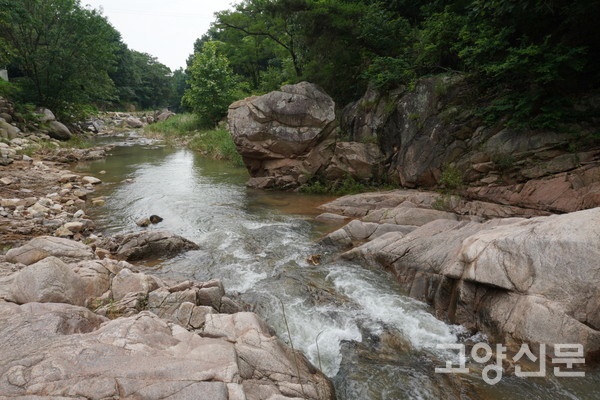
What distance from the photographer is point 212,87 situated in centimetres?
2919

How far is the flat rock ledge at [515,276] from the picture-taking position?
4465 mm

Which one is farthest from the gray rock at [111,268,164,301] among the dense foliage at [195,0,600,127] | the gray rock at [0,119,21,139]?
the gray rock at [0,119,21,139]

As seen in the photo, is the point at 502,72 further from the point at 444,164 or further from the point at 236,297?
the point at 236,297

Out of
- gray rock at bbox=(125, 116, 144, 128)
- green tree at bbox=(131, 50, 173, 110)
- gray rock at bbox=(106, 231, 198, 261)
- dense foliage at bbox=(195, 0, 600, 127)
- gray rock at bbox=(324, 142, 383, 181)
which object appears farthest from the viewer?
green tree at bbox=(131, 50, 173, 110)

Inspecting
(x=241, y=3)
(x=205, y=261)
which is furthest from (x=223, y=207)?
(x=241, y=3)

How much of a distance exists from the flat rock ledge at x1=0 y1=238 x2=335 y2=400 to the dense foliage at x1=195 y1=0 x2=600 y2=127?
9.03 m

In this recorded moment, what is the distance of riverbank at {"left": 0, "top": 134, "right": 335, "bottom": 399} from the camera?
2.90 metres

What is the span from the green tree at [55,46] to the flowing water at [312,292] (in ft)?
61.6

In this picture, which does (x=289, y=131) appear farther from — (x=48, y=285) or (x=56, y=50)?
(x=56, y=50)

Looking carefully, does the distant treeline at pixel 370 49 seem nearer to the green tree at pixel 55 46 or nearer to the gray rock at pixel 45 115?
the green tree at pixel 55 46

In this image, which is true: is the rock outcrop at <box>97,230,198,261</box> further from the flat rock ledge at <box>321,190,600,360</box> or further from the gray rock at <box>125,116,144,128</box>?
the gray rock at <box>125,116,144,128</box>

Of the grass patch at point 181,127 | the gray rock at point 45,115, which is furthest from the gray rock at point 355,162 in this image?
the gray rock at point 45,115

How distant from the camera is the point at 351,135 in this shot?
46.9 ft

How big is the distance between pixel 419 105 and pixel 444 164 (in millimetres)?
2494
